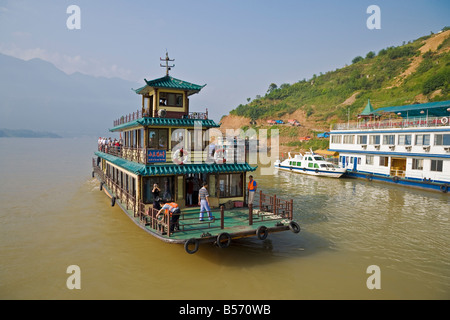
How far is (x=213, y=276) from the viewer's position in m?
11.9

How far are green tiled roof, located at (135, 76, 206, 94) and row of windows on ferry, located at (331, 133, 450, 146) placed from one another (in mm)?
26410

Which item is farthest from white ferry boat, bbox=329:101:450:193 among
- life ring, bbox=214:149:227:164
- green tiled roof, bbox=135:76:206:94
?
→ green tiled roof, bbox=135:76:206:94

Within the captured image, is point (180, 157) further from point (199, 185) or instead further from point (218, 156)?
point (199, 185)

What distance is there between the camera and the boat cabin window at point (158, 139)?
16841 millimetres

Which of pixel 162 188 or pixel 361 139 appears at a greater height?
pixel 361 139

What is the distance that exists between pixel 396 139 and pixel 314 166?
1092 centimetres

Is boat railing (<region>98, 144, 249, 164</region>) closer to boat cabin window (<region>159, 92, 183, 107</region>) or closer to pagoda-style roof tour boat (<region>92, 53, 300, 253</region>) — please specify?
pagoda-style roof tour boat (<region>92, 53, 300, 253</region>)

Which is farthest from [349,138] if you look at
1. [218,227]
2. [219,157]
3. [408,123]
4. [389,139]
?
[218,227]

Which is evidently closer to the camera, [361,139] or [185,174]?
[185,174]

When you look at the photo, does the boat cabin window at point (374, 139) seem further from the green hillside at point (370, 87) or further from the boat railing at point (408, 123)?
the green hillside at point (370, 87)

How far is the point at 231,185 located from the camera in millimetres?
16984

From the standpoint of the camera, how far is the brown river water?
10984 millimetres
